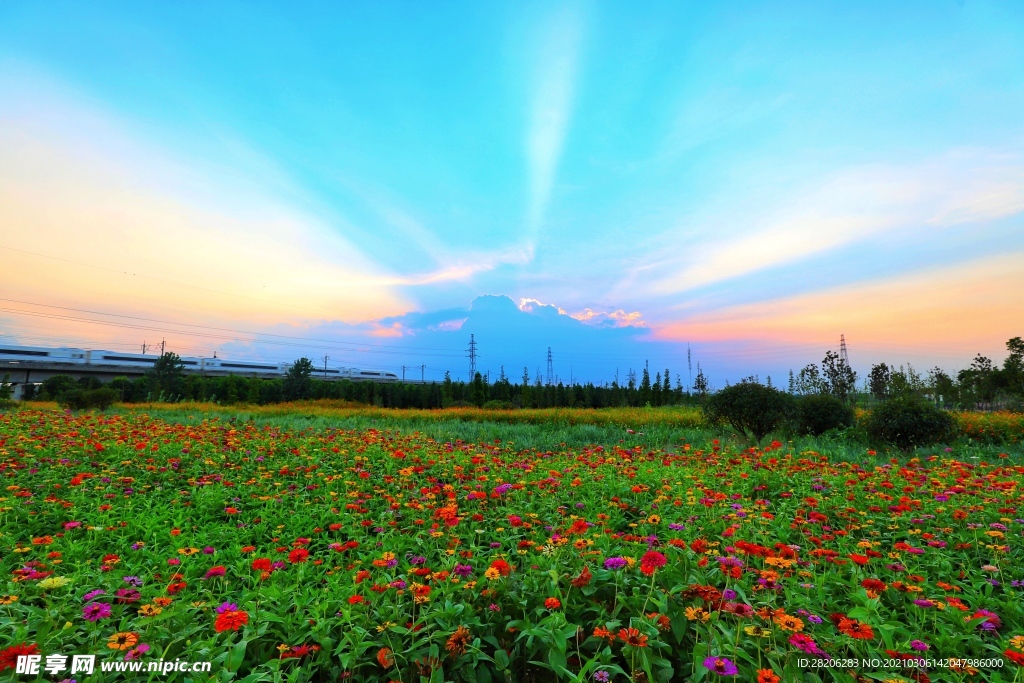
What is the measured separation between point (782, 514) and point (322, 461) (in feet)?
17.0

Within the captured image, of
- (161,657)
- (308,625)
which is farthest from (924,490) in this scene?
(161,657)

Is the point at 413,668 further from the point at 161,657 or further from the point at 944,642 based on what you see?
the point at 944,642

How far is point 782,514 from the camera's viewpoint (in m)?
3.87

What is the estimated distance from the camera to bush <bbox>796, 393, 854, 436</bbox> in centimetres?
1157

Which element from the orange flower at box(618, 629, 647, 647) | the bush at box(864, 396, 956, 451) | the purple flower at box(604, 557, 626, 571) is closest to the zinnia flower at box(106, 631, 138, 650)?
the orange flower at box(618, 629, 647, 647)

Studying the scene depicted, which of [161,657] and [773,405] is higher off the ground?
[773,405]

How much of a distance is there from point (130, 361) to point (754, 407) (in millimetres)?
60071

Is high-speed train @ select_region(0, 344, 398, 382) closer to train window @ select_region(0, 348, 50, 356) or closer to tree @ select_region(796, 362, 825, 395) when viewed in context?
train window @ select_region(0, 348, 50, 356)

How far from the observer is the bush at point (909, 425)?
31.5 feet

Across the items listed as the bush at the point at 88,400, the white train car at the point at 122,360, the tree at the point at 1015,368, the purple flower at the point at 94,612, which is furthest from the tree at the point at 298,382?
the tree at the point at 1015,368

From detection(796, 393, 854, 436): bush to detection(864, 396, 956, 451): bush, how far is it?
4.46 feet

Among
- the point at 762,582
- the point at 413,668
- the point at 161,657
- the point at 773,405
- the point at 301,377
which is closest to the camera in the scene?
the point at 161,657

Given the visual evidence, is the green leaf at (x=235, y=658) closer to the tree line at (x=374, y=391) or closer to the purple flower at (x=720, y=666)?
the purple flower at (x=720, y=666)

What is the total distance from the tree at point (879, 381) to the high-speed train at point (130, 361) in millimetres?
41278
